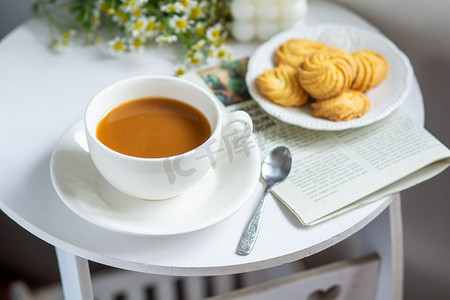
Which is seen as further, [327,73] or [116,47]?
[116,47]

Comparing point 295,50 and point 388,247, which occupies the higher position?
point 295,50

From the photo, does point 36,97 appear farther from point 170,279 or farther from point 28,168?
point 170,279

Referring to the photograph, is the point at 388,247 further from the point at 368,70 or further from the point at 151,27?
the point at 151,27

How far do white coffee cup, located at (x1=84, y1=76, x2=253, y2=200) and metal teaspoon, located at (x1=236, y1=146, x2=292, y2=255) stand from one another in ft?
0.21

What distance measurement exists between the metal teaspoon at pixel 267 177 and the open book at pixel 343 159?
1 centimetres

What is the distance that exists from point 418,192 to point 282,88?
19.2 inches

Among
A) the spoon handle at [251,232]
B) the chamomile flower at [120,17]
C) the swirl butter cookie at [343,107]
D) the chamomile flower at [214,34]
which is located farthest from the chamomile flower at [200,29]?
the spoon handle at [251,232]

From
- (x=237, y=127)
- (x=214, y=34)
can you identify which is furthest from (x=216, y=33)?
(x=237, y=127)

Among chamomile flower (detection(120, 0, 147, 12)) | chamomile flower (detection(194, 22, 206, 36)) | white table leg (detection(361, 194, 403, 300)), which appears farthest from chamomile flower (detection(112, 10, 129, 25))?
white table leg (detection(361, 194, 403, 300))

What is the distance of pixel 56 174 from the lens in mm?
590

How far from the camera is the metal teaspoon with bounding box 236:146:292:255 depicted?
58cm

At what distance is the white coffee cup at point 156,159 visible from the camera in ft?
1.78

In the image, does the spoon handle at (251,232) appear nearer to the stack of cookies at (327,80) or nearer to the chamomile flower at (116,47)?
the stack of cookies at (327,80)

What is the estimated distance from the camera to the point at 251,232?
0.59 m
